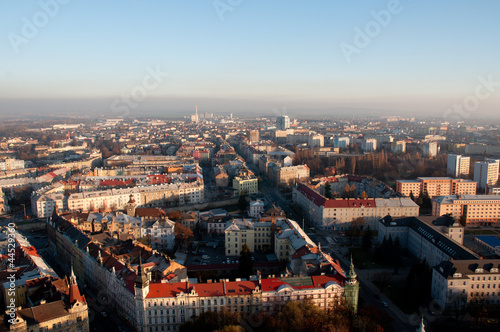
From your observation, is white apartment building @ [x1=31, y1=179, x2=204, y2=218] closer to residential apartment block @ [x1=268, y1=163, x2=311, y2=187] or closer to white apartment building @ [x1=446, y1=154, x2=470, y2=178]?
residential apartment block @ [x1=268, y1=163, x2=311, y2=187]

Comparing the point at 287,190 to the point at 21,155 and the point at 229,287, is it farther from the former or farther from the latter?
the point at 21,155

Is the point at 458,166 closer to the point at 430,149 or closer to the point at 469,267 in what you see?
the point at 430,149

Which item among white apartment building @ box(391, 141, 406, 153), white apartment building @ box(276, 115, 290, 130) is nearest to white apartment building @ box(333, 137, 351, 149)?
white apartment building @ box(391, 141, 406, 153)

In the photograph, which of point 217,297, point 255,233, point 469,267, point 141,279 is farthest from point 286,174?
point 141,279

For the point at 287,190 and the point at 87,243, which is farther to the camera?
the point at 287,190

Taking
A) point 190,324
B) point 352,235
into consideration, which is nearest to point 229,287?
point 190,324

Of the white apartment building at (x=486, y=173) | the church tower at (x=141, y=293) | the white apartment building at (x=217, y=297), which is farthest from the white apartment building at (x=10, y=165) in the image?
the white apartment building at (x=486, y=173)
